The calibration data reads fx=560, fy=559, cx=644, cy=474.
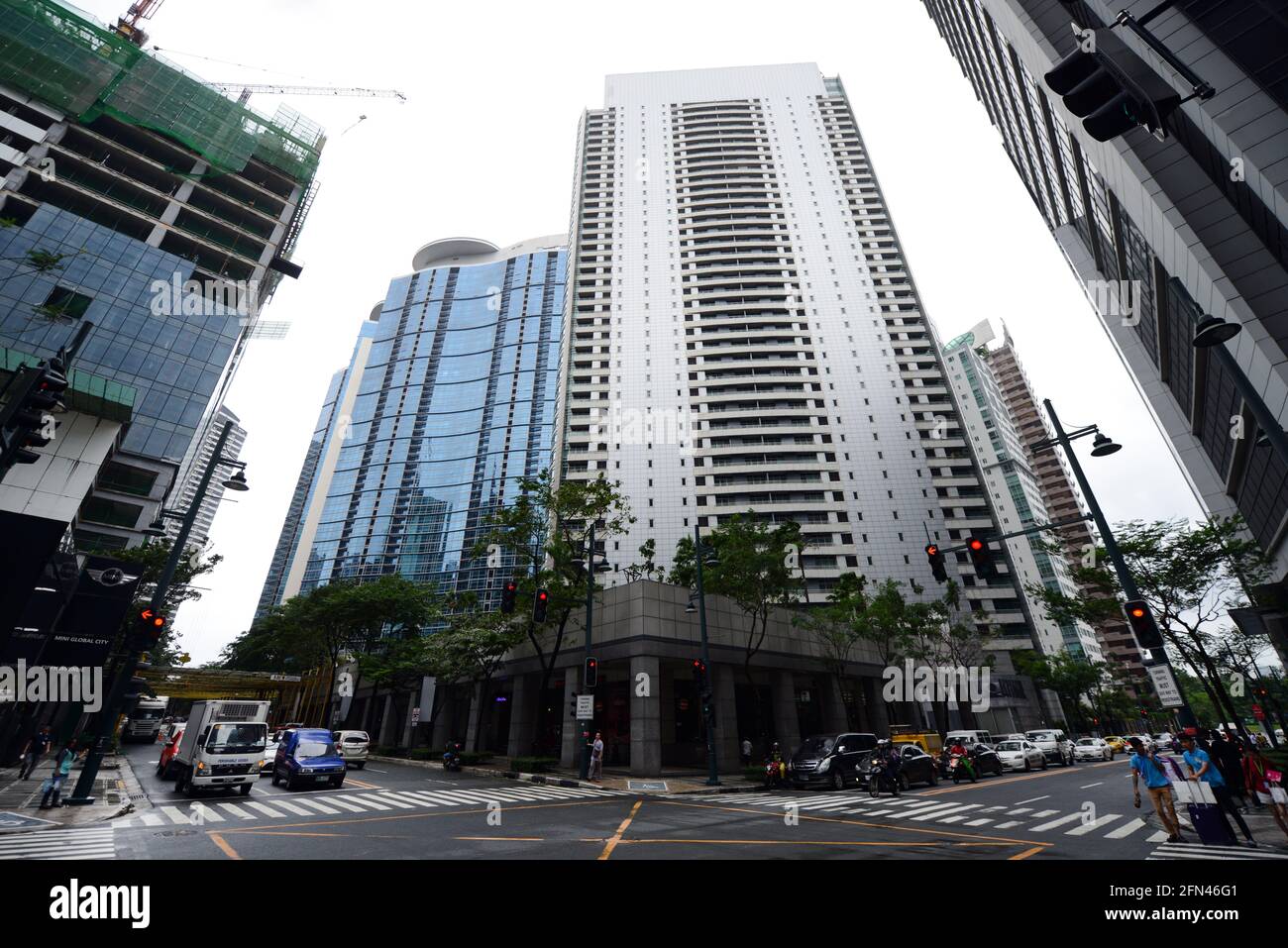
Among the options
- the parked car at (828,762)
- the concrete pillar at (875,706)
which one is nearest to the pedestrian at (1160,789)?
the parked car at (828,762)

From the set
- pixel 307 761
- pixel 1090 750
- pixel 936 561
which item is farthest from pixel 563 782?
pixel 1090 750

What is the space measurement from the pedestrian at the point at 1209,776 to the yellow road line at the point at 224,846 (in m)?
15.9

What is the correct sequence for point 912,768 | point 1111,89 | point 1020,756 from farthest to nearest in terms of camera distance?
point 1020,756 < point 912,768 < point 1111,89

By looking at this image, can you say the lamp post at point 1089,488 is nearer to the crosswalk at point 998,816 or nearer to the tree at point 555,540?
the crosswalk at point 998,816

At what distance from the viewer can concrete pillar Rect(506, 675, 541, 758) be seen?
31109mm

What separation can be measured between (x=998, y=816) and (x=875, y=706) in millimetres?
25960

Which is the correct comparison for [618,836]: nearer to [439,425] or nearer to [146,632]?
[146,632]

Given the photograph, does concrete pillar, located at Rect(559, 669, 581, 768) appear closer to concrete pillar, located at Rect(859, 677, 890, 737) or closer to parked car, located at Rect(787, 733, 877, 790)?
parked car, located at Rect(787, 733, 877, 790)

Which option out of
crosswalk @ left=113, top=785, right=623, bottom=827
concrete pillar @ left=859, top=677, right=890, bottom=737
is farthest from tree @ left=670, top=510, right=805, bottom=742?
concrete pillar @ left=859, top=677, right=890, bottom=737

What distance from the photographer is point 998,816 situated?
13.6m

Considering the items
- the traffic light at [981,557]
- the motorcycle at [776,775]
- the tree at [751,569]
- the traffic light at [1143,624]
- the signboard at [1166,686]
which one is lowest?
the motorcycle at [776,775]

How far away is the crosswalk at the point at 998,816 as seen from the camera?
9.45 m

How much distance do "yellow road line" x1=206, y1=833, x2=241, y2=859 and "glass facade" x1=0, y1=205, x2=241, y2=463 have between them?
166 ft
